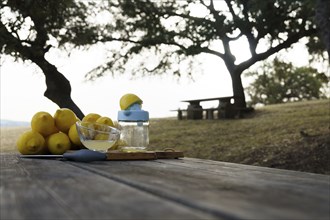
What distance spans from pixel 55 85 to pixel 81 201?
9.08 meters

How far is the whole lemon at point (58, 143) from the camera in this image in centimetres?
236

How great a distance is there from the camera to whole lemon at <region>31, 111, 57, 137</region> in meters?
2.32

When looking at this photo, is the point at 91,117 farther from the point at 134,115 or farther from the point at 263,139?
the point at 263,139

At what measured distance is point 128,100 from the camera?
2.45m

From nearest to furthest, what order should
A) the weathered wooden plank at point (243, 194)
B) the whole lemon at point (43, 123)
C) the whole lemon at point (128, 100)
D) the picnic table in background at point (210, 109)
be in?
the weathered wooden plank at point (243, 194) → the whole lemon at point (43, 123) → the whole lemon at point (128, 100) → the picnic table in background at point (210, 109)

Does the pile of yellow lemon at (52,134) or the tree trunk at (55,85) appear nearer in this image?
the pile of yellow lemon at (52,134)

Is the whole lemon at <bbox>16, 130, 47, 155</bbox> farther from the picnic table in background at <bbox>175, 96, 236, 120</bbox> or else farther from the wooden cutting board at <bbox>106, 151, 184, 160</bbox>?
the picnic table in background at <bbox>175, 96, 236, 120</bbox>

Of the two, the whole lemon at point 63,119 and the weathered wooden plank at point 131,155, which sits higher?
the whole lemon at point 63,119

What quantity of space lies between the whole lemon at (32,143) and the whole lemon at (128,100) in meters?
0.44

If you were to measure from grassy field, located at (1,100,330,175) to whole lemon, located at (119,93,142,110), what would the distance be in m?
6.04

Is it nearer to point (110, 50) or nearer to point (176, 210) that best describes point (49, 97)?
point (110, 50)

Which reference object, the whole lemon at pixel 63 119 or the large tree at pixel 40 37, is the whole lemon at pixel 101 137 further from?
the large tree at pixel 40 37

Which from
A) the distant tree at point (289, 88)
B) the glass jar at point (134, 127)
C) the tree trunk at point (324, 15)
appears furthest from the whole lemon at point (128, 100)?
the distant tree at point (289, 88)

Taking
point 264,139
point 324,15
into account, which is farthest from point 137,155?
point 264,139
